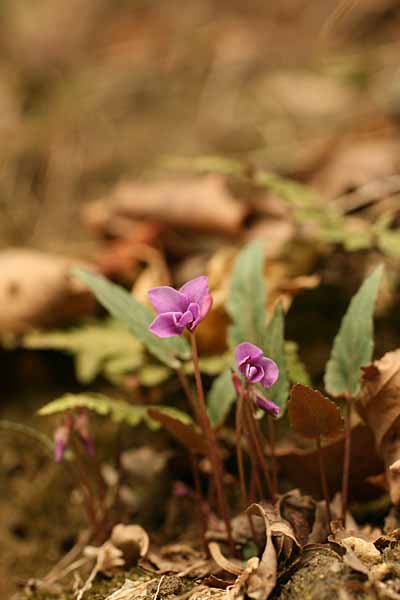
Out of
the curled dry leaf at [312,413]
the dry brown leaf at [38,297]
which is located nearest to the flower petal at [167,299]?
the curled dry leaf at [312,413]

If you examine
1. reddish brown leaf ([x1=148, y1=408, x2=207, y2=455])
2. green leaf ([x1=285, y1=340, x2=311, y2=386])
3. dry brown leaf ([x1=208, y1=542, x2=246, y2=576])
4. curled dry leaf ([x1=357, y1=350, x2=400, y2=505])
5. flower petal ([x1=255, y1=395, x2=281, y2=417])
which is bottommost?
dry brown leaf ([x1=208, y1=542, x2=246, y2=576])

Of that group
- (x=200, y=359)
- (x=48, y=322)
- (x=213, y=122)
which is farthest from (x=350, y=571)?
(x=213, y=122)

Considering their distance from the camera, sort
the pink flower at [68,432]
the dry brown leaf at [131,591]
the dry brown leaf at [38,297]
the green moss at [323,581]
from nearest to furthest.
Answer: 1. the green moss at [323,581]
2. the dry brown leaf at [131,591]
3. the pink flower at [68,432]
4. the dry brown leaf at [38,297]

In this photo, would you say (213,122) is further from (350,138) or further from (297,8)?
(297,8)

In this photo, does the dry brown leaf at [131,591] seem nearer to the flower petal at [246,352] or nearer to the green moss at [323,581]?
the green moss at [323,581]

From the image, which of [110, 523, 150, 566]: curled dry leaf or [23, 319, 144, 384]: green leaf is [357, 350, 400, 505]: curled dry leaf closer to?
[110, 523, 150, 566]: curled dry leaf

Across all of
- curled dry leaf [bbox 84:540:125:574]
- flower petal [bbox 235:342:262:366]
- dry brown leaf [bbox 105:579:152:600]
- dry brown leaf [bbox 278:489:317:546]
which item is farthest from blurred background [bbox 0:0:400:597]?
flower petal [bbox 235:342:262:366]
